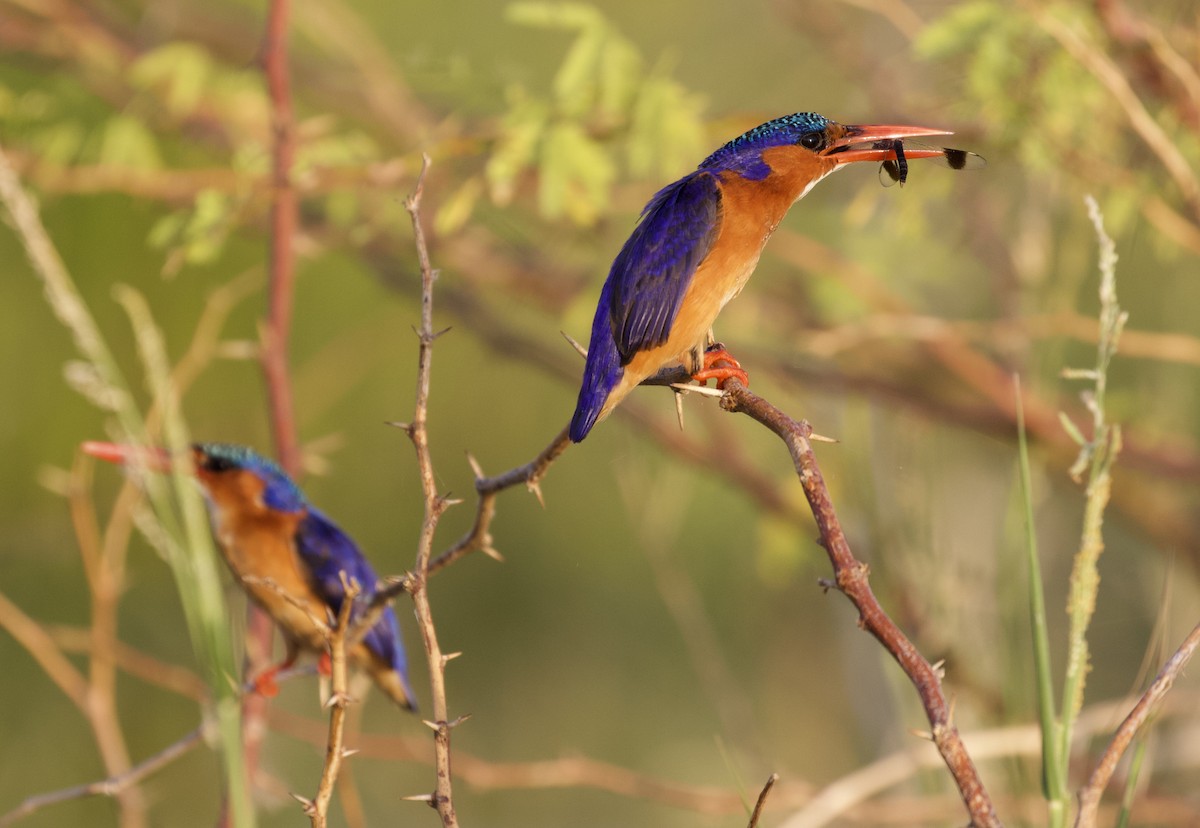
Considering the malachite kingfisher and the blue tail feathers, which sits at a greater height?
the malachite kingfisher

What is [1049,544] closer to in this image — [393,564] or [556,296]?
[556,296]

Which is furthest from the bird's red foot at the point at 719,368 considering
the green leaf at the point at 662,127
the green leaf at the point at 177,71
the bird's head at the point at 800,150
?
the green leaf at the point at 177,71

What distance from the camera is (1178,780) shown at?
4086mm

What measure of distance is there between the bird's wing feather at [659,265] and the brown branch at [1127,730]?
97 centimetres

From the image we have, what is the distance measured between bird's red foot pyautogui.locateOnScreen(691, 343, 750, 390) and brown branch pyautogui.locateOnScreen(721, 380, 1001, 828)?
0.60 m

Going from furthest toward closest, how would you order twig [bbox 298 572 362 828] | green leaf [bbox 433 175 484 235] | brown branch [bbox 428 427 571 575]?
green leaf [bbox 433 175 484 235] → brown branch [bbox 428 427 571 575] → twig [bbox 298 572 362 828]

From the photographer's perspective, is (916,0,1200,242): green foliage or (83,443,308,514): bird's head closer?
(916,0,1200,242): green foliage

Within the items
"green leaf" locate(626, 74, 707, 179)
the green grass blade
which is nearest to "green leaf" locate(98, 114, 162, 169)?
"green leaf" locate(626, 74, 707, 179)

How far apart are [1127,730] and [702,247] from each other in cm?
110

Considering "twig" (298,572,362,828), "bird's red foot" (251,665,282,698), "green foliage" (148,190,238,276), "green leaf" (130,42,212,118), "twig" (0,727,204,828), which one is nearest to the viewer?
"twig" (298,572,362,828)

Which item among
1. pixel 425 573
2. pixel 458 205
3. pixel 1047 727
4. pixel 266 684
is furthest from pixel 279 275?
pixel 1047 727

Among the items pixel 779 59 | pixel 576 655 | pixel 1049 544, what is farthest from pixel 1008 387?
pixel 576 655

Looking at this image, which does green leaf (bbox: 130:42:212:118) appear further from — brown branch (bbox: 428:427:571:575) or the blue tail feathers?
brown branch (bbox: 428:427:571:575)

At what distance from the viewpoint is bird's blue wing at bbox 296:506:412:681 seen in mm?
2555
